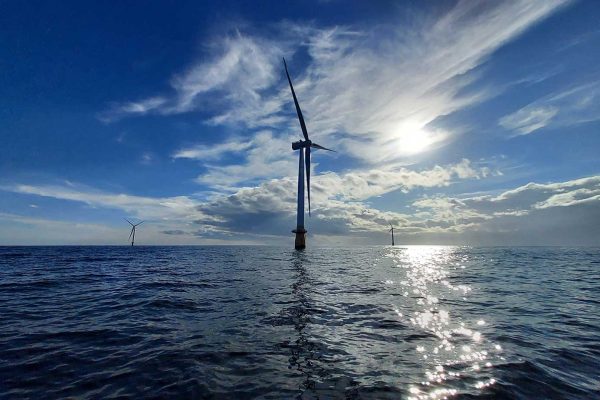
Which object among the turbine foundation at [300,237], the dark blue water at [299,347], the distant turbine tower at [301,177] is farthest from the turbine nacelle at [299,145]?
the dark blue water at [299,347]

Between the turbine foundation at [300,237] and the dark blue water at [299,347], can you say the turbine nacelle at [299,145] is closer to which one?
the turbine foundation at [300,237]

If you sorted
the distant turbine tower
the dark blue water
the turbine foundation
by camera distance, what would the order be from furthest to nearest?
the turbine foundation
the distant turbine tower
the dark blue water

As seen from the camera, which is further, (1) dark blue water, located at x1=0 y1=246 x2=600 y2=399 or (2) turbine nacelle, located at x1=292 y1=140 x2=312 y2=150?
(2) turbine nacelle, located at x1=292 y1=140 x2=312 y2=150

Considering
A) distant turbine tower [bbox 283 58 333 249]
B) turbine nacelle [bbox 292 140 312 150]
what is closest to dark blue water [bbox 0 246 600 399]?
distant turbine tower [bbox 283 58 333 249]

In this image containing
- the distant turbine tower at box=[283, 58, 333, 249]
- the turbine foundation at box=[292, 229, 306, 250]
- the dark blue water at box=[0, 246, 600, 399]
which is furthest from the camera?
the turbine foundation at box=[292, 229, 306, 250]

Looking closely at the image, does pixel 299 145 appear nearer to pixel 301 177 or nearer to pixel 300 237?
pixel 301 177

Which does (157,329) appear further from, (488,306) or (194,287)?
(488,306)

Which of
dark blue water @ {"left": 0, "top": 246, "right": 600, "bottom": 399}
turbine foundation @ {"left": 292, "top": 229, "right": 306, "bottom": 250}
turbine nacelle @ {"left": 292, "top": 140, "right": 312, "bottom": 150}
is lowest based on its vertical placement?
dark blue water @ {"left": 0, "top": 246, "right": 600, "bottom": 399}

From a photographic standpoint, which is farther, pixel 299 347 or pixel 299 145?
pixel 299 145

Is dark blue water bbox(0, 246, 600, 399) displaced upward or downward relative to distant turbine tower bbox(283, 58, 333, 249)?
downward

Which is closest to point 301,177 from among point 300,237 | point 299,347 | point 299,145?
point 299,145

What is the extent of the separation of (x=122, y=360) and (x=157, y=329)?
349cm

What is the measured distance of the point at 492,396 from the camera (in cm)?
748

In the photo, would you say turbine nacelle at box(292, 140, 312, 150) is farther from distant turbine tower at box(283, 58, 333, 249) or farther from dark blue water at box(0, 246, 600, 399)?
dark blue water at box(0, 246, 600, 399)
